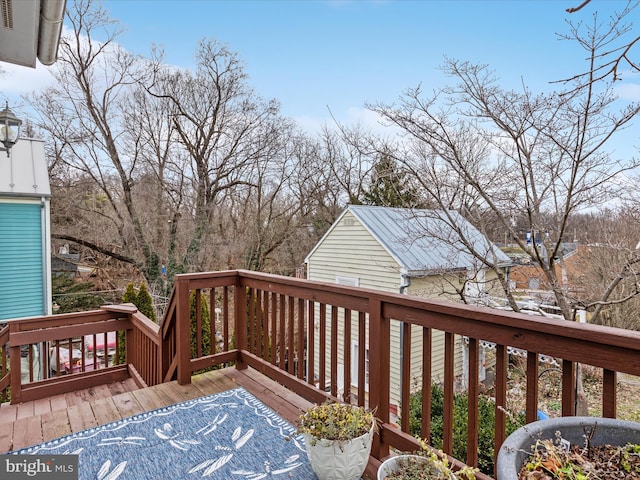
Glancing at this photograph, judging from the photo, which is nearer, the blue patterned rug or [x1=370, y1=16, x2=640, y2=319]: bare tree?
the blue patterned rug

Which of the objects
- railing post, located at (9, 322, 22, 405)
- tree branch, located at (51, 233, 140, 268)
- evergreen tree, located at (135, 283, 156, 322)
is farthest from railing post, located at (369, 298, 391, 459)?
tree branch, located at (51, 233, 140, 268)

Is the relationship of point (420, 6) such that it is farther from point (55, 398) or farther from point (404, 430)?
point (55, 398)

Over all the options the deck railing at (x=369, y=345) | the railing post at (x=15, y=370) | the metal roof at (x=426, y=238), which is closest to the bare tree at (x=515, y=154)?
the metal roof at (x=426, y=238)

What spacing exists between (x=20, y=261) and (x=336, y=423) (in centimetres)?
792

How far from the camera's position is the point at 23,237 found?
7199mm

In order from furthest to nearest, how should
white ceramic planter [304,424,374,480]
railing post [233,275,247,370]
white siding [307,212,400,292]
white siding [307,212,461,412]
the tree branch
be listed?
the tree branch, white siding [307,212,400,292], white siding [307,212,461,412], railing post [233,275,247,370], white ceramic planter [304,424,374,480]

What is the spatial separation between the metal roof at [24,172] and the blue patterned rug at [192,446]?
6454 mm

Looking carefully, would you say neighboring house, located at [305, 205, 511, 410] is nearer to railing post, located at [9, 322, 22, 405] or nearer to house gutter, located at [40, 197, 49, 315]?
railing post, located at [9, 322, 22, 405]

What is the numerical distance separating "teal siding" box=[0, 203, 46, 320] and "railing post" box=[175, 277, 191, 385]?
5.93m

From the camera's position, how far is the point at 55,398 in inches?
158

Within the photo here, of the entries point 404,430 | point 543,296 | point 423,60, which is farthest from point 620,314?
point 404,430

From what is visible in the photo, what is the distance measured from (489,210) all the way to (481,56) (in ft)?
7.31

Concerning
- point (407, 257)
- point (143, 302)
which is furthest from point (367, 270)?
point (143, 302)

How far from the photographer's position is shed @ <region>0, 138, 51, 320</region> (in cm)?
Result: 700
